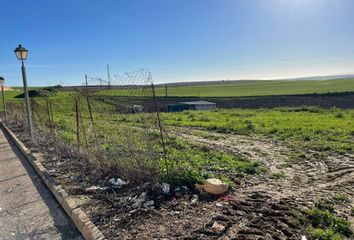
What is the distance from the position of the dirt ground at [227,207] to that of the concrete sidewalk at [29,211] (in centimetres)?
33

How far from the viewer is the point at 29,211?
13.7 feet

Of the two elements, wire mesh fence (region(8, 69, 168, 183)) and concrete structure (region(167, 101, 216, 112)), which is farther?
concrete structure (region(167, 101, 216, 112))

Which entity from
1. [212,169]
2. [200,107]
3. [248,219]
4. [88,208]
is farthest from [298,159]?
[200,107]

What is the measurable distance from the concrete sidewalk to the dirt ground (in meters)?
0.33

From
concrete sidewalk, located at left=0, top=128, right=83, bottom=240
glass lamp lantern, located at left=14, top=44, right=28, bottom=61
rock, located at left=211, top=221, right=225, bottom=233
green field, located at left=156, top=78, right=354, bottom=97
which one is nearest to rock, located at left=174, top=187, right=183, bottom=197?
rock, located at left=211, top=221, right=225, bottom=233

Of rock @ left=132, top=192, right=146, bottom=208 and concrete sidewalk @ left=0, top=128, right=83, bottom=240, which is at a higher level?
rock @ left=132, top=192, right=146, bottom=208

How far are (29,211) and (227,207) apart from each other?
113 inches

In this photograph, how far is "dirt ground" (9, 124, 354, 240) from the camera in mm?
3139

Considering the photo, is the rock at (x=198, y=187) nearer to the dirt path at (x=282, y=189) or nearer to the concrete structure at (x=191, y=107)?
the dirt path at (x=282, y=189)

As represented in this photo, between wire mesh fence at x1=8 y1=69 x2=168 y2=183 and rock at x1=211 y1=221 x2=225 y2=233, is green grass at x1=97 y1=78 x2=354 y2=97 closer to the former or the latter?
wire mesh fence at x1=8 y1=69 x2=168 y2=183

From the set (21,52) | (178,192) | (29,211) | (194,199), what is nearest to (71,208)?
(29,211)

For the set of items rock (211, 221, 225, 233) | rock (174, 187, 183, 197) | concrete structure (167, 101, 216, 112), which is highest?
rock (174, 187, 183, 197)

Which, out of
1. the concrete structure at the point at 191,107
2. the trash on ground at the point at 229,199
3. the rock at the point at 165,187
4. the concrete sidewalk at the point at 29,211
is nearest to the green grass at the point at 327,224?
the trash on ground at the point at 229,199

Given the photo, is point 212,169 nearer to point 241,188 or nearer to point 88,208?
point 241,188
